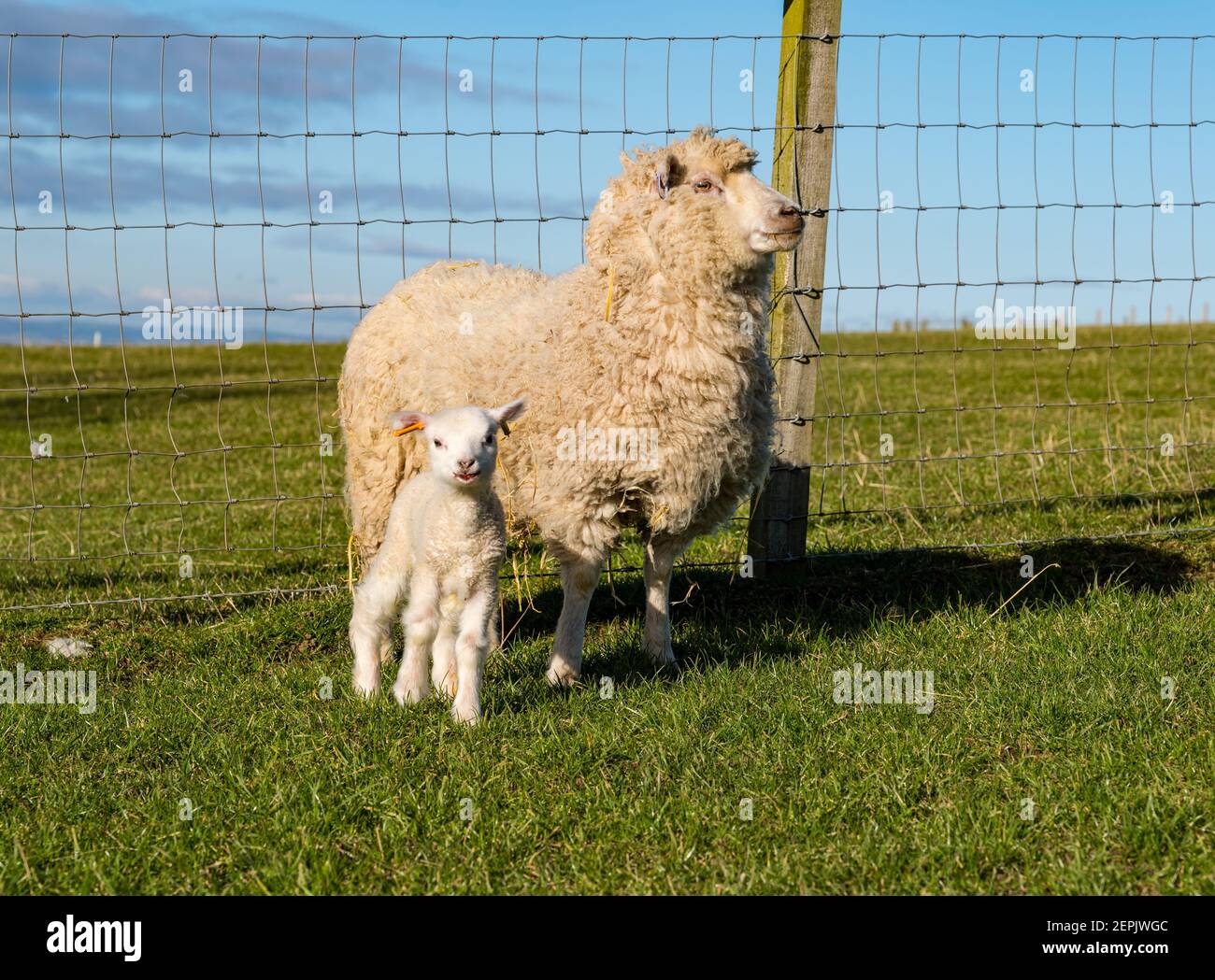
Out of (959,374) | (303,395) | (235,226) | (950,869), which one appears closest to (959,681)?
(950,869)

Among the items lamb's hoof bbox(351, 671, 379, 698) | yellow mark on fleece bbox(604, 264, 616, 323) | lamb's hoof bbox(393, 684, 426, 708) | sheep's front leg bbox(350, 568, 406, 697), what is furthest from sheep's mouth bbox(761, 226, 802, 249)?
lamb's hoof bbox(351, 671, 379, 698)

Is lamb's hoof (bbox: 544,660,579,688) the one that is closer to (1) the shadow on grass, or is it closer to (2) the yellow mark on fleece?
(1) the shadow on grass

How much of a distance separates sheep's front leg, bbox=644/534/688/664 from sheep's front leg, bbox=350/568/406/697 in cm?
114

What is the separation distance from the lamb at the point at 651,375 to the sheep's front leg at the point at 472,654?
0.64m

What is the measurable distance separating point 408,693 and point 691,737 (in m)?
1.08

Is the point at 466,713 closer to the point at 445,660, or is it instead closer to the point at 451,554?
the point at 445,660

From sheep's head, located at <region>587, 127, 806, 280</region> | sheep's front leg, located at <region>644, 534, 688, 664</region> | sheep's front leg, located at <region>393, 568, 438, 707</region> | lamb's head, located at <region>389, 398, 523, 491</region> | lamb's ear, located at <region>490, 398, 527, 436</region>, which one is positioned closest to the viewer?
lamb's head, located at <region>389, 398, 523, 491</region>

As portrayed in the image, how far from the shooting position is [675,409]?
474 cm

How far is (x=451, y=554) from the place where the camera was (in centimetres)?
423

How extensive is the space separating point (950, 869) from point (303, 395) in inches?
760

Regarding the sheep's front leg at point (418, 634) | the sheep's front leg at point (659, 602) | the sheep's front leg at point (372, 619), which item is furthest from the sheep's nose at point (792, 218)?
the sheep's front leg at point (372, 619)

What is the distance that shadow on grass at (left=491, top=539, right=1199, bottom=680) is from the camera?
18.6 ft

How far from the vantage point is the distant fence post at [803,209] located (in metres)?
5.90

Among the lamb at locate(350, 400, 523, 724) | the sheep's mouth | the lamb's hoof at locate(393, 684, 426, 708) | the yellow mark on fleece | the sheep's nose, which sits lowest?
the lamb's hoof at locate(393, 684, 426, 708)
